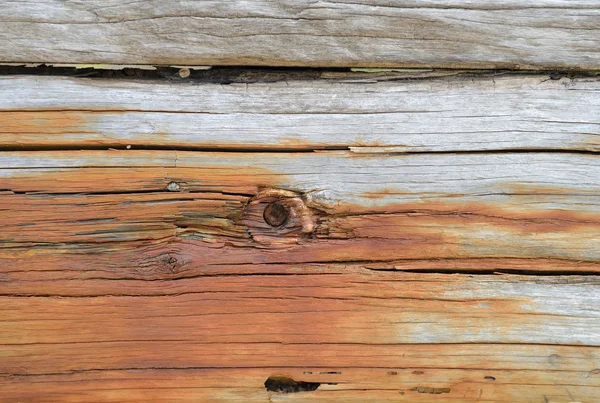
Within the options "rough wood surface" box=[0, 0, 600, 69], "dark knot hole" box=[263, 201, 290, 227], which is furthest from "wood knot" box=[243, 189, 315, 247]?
"rough wood surface" box=[0, 0, 600, 69]

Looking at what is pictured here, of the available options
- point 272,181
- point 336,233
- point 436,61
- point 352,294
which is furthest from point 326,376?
point 436,61

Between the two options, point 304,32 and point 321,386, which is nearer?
point 304,32

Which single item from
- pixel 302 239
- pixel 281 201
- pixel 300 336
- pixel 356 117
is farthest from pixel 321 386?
pixel 356 117

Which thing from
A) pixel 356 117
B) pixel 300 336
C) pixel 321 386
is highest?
pixel 356 117

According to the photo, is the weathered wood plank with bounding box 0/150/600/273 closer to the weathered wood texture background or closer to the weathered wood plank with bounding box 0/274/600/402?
the weathered wood texture background

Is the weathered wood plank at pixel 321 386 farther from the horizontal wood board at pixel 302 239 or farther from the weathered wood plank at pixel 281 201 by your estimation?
the weathered wood plank at pixel 281 201

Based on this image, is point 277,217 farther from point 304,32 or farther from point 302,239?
point 304,32
